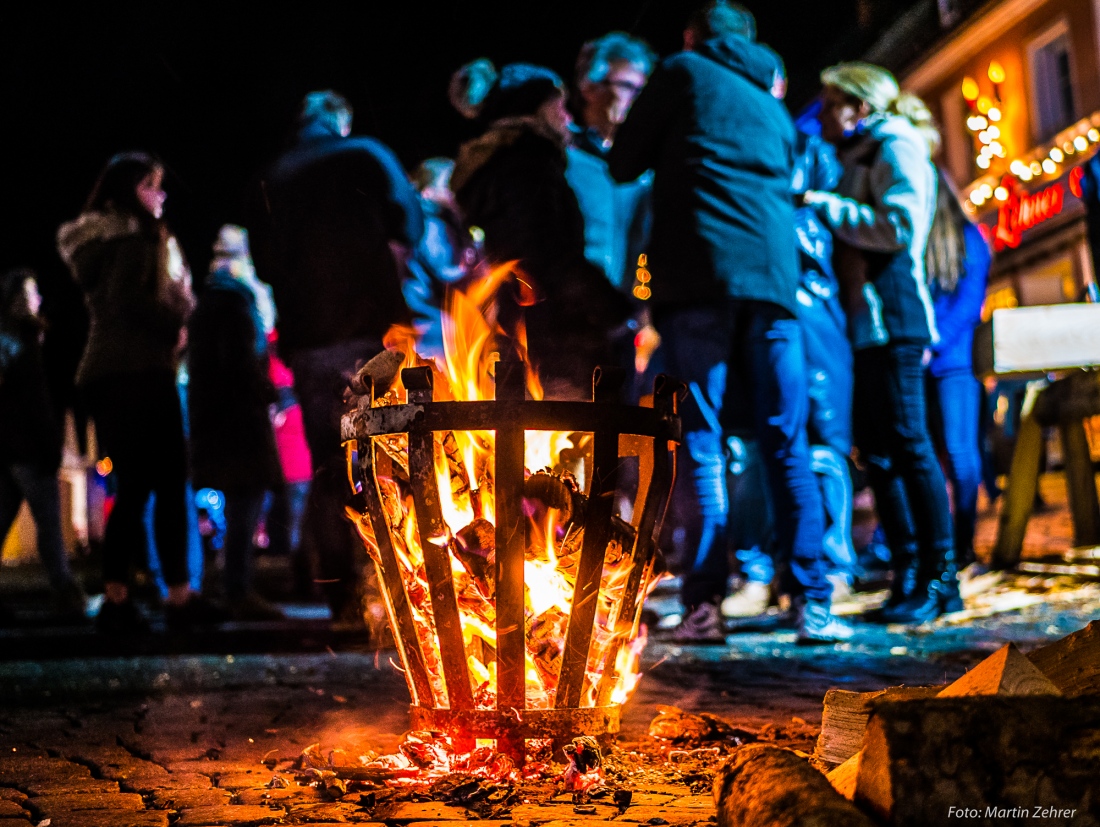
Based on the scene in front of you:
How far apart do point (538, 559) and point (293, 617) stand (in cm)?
393

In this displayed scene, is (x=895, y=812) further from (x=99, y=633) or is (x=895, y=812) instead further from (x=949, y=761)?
(x=99, y=633)

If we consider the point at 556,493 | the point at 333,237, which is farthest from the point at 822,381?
the point at 556,493

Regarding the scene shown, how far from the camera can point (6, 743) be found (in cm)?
275

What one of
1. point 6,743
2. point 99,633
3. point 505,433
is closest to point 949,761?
point 505,433

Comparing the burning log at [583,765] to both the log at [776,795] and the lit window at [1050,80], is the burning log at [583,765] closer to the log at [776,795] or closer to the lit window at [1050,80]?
the log at [776,795]

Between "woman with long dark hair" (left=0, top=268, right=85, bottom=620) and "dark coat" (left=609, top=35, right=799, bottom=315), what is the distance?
3.83 meters

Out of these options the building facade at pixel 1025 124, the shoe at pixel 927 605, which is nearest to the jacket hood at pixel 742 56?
the shoe at pixel 927 605

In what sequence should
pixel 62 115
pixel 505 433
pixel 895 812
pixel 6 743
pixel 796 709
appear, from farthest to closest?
pixel 62 115 < pixel 796 709 < pixel 6 743 < pixel 505 433 < pixel 895 812

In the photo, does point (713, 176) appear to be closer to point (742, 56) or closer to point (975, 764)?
point (742, 56)

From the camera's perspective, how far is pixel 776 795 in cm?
156

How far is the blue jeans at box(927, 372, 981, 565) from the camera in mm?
5941

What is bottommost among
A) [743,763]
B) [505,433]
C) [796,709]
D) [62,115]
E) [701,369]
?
[796,709]

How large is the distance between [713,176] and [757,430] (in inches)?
43.8

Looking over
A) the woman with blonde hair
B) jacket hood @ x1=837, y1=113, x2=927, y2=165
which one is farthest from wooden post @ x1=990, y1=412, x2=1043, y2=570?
jacket hood @ x1=837, y1=113, x2=927, y2=165
